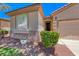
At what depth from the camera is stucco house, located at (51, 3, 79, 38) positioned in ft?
21.9

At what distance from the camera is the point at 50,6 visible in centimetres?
674

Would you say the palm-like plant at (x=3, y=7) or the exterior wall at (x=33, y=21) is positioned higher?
the palm-like plant at (x=3, y=7)

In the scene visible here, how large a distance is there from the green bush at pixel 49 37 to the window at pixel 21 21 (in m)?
0.87

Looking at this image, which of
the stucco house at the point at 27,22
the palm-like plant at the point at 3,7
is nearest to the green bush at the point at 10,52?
the stucco house at the point at 27,22

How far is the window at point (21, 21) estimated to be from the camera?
703 centimetres

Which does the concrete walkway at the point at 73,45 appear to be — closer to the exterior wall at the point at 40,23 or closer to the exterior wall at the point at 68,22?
the exterior wall at the point at 68,22

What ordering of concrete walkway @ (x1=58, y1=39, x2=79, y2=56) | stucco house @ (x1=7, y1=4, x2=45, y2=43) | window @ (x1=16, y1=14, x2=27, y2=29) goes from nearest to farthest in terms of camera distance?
concrete walkway @ (x1=58, y1=39, x2=79, y2=56) < stucco house @ (x1=7, y1=4, x2=45, y2=43) < window @ (x1=16, y1=14, x2=27, y2=29)

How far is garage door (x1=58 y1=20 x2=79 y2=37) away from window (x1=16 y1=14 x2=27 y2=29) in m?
1.49

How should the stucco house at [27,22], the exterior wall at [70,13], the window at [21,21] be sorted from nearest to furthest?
the exterior wall at [70,13] < the stucco house at [27,22] < the window at [21,21]

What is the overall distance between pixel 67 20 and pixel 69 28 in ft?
1.18

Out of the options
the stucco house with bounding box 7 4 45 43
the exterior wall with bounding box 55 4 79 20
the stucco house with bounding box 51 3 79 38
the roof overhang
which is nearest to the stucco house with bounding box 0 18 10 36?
the stucco house with bounding box 7 4 45 43

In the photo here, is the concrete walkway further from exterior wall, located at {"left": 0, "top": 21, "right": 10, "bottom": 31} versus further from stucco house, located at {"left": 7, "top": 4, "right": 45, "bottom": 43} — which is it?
exterior wall, located at {"left": 0, "top": 21, "right": 10, "bottom": 31}

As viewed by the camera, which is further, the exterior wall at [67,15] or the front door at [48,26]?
the front door at [48,26]

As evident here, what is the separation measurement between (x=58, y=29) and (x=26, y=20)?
141 cm
